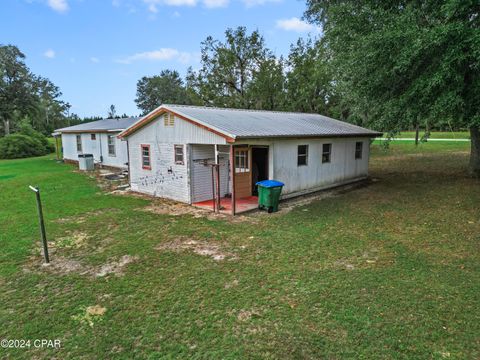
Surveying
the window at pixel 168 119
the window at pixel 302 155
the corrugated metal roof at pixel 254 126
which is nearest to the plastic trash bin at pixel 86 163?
the window at pixel 168 119

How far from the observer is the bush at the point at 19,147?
104 ft

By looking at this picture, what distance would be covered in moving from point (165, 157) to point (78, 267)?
257 inches

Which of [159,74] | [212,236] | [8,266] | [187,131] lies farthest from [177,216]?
[159,74]

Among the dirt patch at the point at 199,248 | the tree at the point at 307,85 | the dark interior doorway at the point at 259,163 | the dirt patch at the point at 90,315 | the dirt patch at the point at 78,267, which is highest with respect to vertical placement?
the tree at the point at 307,85

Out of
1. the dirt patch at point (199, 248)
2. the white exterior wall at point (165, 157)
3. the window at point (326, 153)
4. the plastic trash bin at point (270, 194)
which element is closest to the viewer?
the dirt patch at point (199, 248)

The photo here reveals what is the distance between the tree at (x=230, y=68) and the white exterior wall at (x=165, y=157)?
1658 cm

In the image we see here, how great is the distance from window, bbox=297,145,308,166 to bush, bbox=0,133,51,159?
31.7 metres

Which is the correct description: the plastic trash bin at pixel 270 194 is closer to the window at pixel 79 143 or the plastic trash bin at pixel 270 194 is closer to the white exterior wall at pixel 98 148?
the white exterior wall at pixel 98 148

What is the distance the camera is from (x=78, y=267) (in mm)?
6383

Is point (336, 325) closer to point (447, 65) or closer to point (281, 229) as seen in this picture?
point (281, 229)

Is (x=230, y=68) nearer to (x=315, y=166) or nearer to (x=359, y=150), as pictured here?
(x=359, y=150)

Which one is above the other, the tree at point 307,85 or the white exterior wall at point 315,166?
the tree at point 307,85

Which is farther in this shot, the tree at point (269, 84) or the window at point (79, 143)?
the tree at point (269, 84)

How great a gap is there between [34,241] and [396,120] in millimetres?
12128
